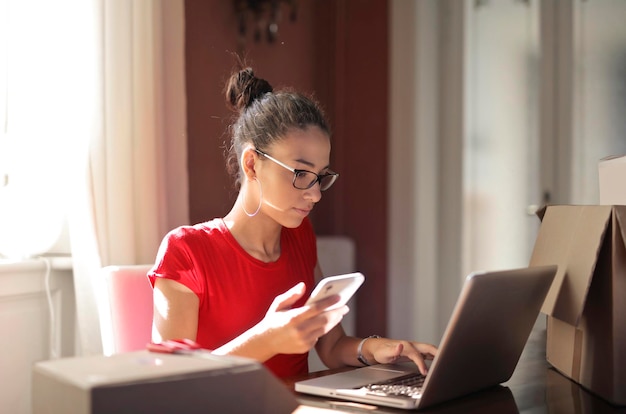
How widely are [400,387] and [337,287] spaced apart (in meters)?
0.26

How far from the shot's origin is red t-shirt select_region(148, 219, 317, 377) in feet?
5.40

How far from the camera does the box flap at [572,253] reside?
4.25ft

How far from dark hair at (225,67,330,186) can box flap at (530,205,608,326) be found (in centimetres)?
59

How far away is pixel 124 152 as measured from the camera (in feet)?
7.52

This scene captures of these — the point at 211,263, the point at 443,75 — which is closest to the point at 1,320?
the point at 211,263

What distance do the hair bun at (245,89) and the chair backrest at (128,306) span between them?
46cm

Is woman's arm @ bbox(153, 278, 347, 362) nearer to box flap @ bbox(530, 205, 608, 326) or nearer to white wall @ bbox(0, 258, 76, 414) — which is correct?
box flap @ bbox(530, 205, 608, 326)

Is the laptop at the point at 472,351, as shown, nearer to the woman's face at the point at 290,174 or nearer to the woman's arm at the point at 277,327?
the woman's arm at the point at 277,327

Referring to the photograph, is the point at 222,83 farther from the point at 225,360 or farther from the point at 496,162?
the point at 225,360

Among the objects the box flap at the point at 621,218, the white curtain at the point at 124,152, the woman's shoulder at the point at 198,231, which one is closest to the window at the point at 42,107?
the white curtain at the point at 124,152

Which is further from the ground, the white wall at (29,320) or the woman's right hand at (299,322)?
the woman's right hand at (299,322)

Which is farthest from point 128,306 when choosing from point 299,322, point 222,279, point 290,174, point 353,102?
point 353,102

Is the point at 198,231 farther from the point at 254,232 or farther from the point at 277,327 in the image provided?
the point at 277,327

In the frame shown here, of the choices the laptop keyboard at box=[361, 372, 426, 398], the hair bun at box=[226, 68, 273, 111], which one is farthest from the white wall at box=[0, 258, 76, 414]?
the laptop keyboard at box=[361, 372, 426, 398]
